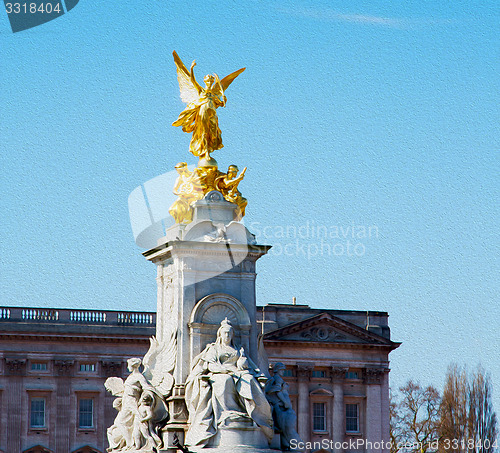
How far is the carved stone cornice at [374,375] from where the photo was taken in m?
80.2

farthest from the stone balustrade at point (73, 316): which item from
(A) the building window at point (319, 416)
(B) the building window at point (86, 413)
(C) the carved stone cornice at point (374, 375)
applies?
(C) the carved stone cornice at point (374, 375)

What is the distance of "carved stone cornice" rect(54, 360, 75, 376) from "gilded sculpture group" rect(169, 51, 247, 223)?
42959 millimetres

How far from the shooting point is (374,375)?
80312mm

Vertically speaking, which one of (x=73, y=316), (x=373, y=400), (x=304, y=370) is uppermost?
(x=73, y=316)

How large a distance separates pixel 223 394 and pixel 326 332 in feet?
165

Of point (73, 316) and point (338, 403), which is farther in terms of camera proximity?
point (338, 403)

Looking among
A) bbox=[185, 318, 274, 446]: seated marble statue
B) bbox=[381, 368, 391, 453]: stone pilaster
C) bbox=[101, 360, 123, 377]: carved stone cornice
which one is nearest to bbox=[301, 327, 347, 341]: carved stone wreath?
bbox=[381, 368, 391, 453]: stone pilaster

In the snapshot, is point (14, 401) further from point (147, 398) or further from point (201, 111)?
point (147, 398)

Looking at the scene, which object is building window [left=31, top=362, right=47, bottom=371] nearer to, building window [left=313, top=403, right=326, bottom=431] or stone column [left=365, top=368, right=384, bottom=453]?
building window [left=313, top=403, right=326, bottom=431]

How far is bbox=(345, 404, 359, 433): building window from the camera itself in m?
79.2

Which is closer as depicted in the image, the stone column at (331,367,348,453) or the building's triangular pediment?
the stone column at (331,367,348,453)

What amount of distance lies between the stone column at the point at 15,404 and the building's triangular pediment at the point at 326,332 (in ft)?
47.0

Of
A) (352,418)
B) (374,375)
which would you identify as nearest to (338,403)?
(352,418)

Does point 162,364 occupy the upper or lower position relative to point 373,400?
lower
